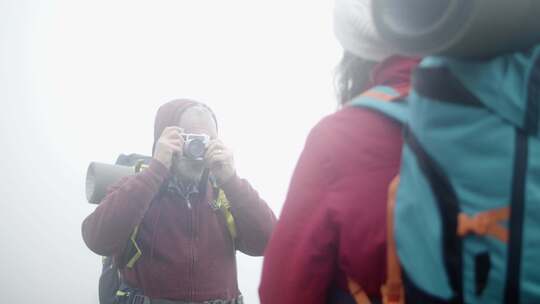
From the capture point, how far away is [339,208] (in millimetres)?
332

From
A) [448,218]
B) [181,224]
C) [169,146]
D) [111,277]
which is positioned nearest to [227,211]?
[181,224]

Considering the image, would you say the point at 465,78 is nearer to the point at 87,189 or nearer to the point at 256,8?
the point at 87,189

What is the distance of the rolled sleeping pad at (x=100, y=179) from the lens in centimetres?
99

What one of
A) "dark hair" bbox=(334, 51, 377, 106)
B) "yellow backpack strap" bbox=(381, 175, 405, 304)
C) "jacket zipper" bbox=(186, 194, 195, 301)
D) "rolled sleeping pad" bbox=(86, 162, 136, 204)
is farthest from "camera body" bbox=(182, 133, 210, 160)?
"yellow backpack strap" bbox=(381, 175, 405, 304)

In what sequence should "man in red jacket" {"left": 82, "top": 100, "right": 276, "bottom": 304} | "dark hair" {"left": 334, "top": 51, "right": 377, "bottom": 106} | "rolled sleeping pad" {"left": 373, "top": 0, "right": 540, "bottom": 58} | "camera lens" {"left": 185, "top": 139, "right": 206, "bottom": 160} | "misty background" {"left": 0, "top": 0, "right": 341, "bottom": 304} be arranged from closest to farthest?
"rolled sleeping pad" {"left": 373, "top": 0, "right": 540, "bottom": 58}
"dark hair" {"left": 334, "top": 51, "right": 377, "bottom": 106}
"man in red jacket" {"left": 82, "top": 100, "right": 276, "bottom": 304}
"camera lens" {"left": 185, "top": 139, "right": 206, "bottom": 160}
"misty background" {"left": 0, "top": 0, "right": 341, "bottom": 304}

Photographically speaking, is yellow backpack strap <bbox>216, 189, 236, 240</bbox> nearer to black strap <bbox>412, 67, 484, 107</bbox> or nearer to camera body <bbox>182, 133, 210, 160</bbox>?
camera body <bbox>182, 133, 210, 160</bbox>

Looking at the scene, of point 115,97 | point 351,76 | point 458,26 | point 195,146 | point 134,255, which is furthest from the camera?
point 115,97

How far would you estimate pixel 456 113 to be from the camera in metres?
0.27

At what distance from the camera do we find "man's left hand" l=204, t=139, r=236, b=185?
909mm

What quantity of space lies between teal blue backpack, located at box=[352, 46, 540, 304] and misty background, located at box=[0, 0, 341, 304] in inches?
59.0

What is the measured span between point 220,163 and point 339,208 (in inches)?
24.1

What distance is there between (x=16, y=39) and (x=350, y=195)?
1415 centimetres

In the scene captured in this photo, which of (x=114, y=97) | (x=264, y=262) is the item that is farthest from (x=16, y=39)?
(x=264, y=262)

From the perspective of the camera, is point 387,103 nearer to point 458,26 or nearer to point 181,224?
point 458,26
